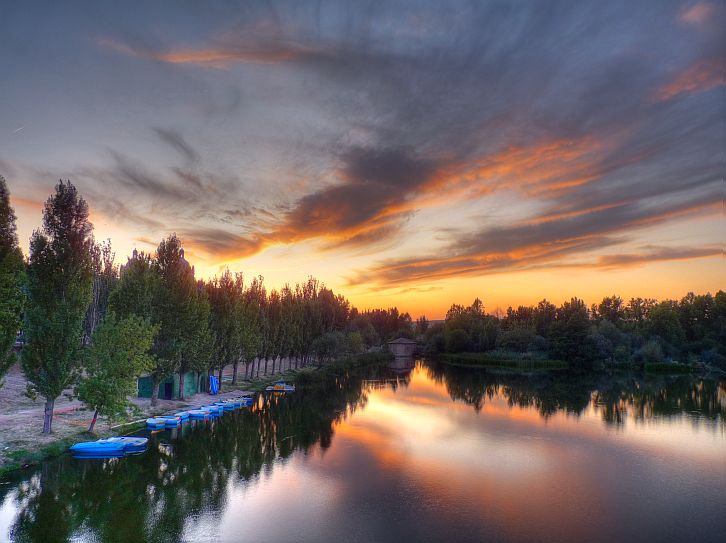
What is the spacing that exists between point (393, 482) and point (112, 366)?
77.0ft

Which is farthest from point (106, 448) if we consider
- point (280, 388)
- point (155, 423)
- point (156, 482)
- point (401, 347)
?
point (401, 347)

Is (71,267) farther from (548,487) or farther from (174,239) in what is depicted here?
(548,487)

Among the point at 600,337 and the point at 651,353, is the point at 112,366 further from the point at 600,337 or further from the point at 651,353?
the point at 651,353

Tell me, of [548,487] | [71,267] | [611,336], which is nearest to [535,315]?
[611,336]

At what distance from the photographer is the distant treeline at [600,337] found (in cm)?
12194

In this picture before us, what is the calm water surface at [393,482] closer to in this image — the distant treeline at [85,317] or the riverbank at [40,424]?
the riverbank at [40,424]

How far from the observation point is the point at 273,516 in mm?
22516

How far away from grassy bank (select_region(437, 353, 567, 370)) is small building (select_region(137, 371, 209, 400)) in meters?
87.9

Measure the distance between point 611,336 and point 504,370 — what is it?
135 feet

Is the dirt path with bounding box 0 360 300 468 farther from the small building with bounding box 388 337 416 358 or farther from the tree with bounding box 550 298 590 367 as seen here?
the small building with bounding box 388 337 416 358

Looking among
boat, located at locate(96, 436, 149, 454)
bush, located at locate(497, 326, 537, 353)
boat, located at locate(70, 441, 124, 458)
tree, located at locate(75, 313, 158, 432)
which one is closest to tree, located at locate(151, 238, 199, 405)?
tree, located at locate(75, 313, 158, 432)

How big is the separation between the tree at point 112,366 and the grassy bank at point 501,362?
10426 cm

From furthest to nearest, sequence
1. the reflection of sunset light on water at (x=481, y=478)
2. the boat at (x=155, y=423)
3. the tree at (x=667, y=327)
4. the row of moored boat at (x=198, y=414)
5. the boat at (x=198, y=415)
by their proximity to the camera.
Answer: the tree at (x=667, y=327) → the boat at (x=198, y=415) → the row of moored boat at (x=198, y=414) → the boat at (x=155, y=423) → the reflection of sunset light on water at (x=481, y=478)

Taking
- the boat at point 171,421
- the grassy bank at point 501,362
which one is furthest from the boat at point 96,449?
the grassy bank at point 501,362
